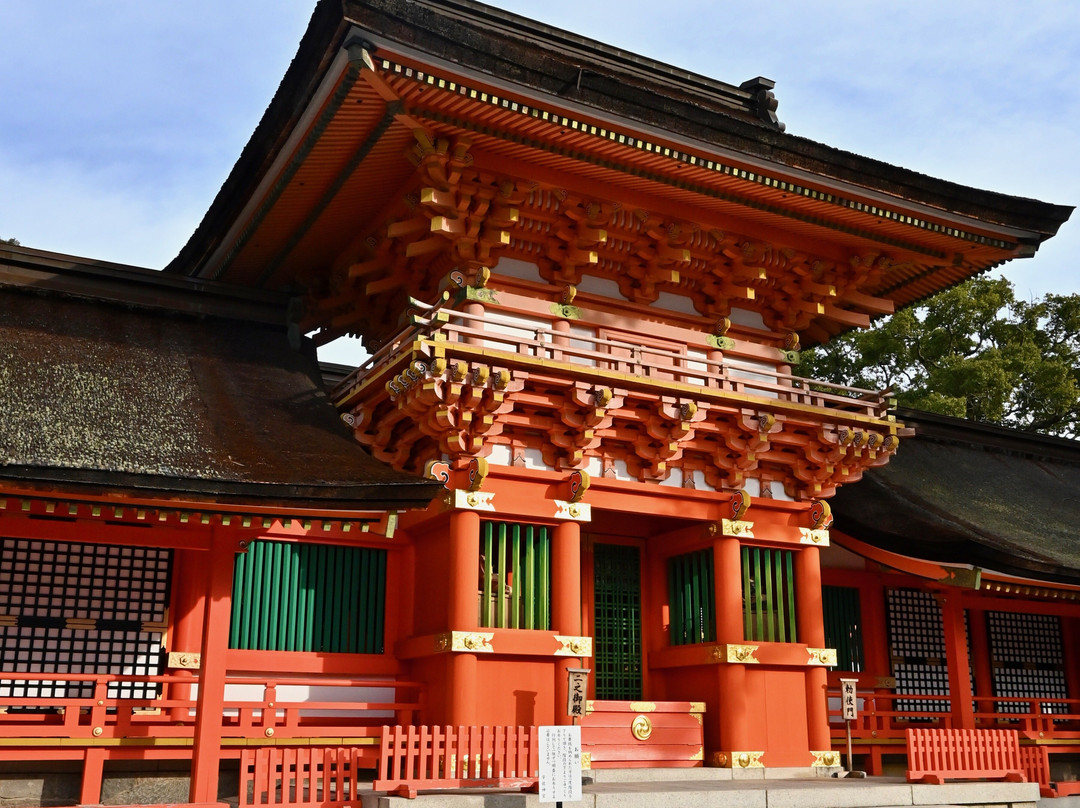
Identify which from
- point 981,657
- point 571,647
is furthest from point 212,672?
point 981,657

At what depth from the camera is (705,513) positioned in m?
13.9

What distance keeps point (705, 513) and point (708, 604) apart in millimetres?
1203

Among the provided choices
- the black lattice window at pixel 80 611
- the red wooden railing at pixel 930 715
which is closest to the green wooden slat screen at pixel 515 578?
the black lattice window at pixel 80 611

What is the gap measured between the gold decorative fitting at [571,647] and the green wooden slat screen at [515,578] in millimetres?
302

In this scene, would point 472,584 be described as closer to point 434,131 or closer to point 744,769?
point 744,769

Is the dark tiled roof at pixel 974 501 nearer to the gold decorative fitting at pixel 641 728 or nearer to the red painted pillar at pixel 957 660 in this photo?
the red painted pillar at pixel 957 660

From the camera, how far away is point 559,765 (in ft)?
29.6

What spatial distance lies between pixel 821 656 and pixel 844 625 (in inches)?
104

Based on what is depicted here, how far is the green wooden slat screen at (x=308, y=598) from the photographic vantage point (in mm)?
12656

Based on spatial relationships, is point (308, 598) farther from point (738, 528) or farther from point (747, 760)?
point (747, 760)

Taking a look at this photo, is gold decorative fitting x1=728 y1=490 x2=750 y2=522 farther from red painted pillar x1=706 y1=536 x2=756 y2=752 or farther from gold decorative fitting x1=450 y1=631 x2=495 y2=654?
gold decorative fitting x1=450 y1=631 x2=495 y2=654

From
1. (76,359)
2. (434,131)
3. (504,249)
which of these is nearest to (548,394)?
(504,249)

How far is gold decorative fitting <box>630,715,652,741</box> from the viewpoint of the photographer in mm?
12898

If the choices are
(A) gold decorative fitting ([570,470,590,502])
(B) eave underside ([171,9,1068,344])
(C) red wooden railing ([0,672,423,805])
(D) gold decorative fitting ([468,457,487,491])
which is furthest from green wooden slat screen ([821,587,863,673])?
(C) red wooden railing ([0,672,423,805])
